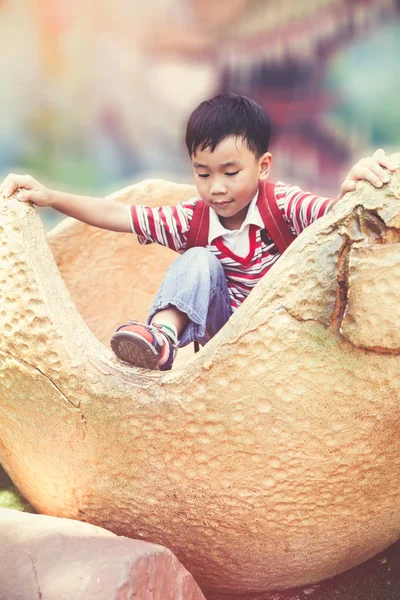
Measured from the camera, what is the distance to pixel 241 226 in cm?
129

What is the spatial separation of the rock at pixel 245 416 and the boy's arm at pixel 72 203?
3 cm

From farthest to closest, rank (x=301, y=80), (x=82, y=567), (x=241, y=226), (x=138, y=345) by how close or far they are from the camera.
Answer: (x=301, y=80), (x=241, y=226), (x=138, y=345), (x=82, y=567)

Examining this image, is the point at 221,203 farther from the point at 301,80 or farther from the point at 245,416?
the point at 301,80

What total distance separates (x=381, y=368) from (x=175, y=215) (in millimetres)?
555

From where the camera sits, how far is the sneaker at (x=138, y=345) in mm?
995

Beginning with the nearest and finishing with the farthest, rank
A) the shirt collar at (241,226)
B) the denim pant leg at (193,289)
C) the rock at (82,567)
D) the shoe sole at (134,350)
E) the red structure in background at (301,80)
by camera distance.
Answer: the rock at (82,567) < the shoe sole at (134,350) < the denim pant leg at (193,289) < the shirt collar at (241,226) < the red structure in background at (301,80)

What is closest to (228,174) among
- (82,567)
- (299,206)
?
(299,206)

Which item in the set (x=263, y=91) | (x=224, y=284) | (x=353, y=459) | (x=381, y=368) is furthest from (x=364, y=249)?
(x=263, y=91)

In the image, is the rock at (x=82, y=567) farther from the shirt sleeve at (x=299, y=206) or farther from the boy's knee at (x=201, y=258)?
the shirt sleeve at (x=299, y=206)

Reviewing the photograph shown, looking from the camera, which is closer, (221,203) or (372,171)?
(372,171)

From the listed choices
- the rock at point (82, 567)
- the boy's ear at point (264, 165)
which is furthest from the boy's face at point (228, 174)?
the rock at point (82, 567)

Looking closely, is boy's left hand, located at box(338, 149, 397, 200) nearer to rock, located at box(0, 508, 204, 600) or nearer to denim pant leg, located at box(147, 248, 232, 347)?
denim pant leg, located at box(147, 248, 232, 347)

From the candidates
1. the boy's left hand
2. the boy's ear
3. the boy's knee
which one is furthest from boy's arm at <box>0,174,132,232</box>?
the boy's left hand

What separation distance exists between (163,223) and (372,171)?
0.49 meters
